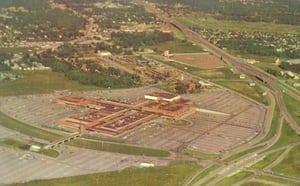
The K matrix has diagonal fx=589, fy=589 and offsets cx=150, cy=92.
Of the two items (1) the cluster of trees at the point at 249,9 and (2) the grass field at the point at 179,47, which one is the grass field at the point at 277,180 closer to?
(2) the grass field at the point at 179,47

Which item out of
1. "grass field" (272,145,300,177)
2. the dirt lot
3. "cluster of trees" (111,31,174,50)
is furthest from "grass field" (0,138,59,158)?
"cluster of trees" (111,31,174,50)

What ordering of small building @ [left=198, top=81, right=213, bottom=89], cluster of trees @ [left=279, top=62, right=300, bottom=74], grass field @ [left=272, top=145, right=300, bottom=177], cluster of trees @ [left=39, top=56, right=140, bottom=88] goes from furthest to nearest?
cluster of trees @ [left=279, top=62, right=300, bottom=74] < small building @ [left=198, top=81, right=213, bottom=89] < cluster of trees @ [left=39, top=56, right=140, bottom=88] < grass field @ [left=272, top=145, right=300, bottom=177]

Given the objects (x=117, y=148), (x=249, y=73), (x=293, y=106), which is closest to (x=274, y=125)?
(x=293, y=106)

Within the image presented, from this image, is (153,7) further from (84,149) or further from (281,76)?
(84,149)

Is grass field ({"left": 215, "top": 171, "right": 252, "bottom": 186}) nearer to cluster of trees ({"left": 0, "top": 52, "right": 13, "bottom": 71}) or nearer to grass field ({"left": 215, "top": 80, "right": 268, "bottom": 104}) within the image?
grass field ({"left": 215, "top": 80, "right": 268, "bottom": 104})

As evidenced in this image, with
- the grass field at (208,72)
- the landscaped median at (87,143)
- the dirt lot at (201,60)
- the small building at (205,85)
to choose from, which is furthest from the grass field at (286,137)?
the dirt lot at (201,60)

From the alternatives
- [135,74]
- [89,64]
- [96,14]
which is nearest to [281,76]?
[135,74]
